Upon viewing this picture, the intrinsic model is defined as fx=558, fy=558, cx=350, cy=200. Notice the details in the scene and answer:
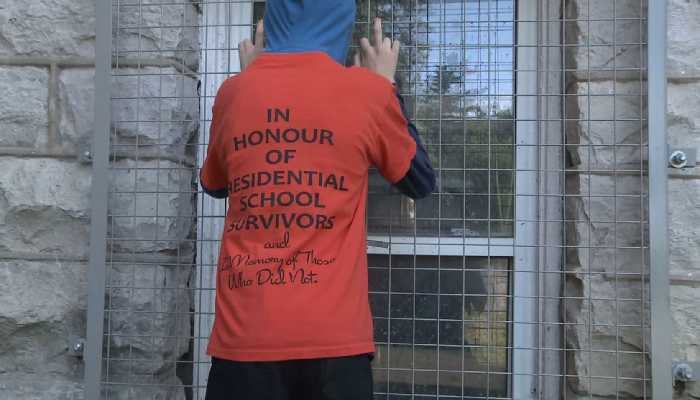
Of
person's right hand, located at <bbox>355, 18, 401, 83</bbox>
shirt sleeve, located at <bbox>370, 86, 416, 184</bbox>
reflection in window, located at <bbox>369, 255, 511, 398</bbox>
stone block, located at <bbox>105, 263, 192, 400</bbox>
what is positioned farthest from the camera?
reflection in window, located at <bbox>369, 255, 511, 398</bbox>

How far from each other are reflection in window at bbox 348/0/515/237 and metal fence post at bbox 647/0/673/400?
1.40 feet

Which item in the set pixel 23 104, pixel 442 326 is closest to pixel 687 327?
pixel 442 326

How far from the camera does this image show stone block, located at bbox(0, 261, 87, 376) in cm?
178

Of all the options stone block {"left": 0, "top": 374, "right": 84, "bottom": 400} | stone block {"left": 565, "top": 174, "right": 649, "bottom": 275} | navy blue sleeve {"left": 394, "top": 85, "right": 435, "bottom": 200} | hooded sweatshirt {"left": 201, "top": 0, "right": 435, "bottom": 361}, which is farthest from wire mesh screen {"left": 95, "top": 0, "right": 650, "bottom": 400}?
hooded sweatshirt {"left": 201, "top": 0, "right": 435, "bottom": 361}

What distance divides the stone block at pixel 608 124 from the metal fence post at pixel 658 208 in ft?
0.24

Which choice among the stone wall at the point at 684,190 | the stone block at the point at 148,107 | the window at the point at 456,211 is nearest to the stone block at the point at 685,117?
the stone wall at the point at 684,190

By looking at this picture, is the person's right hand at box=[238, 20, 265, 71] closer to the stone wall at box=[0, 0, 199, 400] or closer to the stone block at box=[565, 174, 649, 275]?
the stone wall at box=[0, 0, 199, 400]

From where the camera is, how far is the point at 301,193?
1146 mm

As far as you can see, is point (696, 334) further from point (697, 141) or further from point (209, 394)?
point (209, 394)

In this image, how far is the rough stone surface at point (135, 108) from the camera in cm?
176

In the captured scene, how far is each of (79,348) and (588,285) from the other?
157cm

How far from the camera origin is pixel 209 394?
120 centimetres

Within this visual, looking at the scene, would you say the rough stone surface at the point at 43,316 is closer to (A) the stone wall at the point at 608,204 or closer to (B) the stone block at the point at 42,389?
(B) the stone block at the point at 42,389

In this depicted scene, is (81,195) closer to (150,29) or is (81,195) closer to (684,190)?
(150,29)
